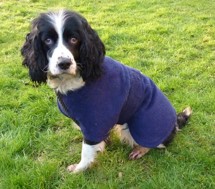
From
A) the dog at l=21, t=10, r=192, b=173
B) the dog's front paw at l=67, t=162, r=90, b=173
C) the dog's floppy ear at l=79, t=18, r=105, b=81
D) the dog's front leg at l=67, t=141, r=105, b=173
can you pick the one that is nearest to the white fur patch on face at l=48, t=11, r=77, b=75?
the dog at l=21, t=10, r=192, b=173

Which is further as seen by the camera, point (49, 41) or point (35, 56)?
point (35, 56)

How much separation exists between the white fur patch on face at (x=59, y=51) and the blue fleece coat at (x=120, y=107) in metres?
0.28

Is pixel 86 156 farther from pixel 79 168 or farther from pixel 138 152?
pixel 138 152

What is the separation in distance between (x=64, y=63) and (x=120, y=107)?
67 centimetres

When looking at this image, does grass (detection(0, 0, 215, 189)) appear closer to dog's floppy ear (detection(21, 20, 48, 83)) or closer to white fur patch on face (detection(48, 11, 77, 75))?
dog's floppy ear (detection(21, 20, 48, 83))

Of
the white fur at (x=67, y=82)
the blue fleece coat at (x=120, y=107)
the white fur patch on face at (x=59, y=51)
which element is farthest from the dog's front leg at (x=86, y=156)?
the white fur patch on face at (x=59, y=51)

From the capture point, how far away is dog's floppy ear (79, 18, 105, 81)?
112 inches

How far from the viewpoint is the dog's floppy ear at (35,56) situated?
2.85 meters

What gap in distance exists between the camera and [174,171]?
3.36m

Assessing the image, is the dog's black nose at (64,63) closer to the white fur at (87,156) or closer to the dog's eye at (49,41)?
the dog's eye at (49,41)

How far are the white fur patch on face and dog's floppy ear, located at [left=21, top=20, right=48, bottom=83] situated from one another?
0.48 feet

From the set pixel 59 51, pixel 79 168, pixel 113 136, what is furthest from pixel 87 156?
pixel 59 51

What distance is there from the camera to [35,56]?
2906mm

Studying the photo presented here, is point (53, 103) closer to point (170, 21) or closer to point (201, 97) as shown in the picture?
point (201, 97)
